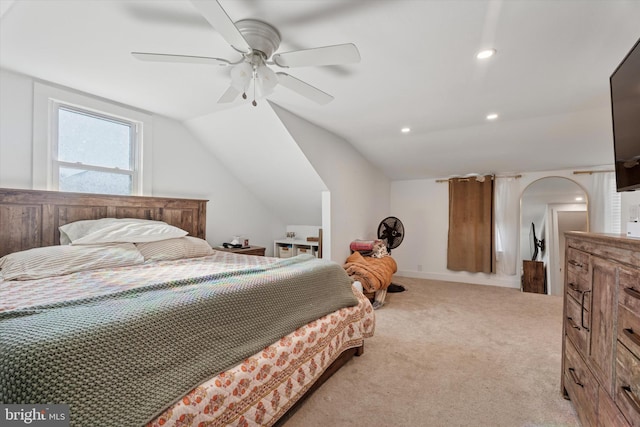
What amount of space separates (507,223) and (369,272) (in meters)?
2.65

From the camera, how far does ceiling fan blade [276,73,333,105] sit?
1.88 meters

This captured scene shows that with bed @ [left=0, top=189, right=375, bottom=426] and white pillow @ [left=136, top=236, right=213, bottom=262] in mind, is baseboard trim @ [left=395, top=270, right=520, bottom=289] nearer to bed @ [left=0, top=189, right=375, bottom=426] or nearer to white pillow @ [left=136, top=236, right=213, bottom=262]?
bed @ [left=0, top=189, right=375, bottom=426]

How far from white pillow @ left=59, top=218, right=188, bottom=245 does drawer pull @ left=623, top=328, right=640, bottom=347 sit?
119 inches

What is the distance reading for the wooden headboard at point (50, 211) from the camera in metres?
2.27

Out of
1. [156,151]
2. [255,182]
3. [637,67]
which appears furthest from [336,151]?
[637,67]

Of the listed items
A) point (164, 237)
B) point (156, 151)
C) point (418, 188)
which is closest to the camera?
point (164, 237)

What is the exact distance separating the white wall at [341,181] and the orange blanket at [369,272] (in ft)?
1.01

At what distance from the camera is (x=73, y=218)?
103 inches

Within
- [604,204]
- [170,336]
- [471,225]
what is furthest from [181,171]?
[604,204]

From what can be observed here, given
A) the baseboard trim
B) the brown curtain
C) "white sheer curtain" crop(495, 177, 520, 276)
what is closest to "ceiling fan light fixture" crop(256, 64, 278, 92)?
the brown curtain

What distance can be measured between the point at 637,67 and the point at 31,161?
4039 mm

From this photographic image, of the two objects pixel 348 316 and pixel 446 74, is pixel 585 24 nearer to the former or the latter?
pixel 446 74

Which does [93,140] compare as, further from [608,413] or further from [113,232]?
[608,413]

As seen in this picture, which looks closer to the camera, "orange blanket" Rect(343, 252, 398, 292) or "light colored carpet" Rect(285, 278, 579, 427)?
"light colored carpet" Rect(285, 278, 579, 427)
